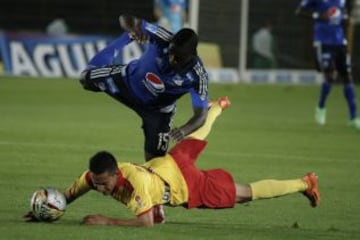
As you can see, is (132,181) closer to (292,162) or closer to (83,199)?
(83,199)

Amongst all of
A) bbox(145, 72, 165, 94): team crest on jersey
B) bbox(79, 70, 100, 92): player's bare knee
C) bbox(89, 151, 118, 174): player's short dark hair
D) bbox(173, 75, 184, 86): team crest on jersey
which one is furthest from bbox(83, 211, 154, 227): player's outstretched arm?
bbox(79, 70, 100, 92): player's bare knee

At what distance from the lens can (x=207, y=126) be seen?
1120 cm

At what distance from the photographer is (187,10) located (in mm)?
30734

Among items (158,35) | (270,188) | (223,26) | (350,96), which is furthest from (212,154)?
(223,26)

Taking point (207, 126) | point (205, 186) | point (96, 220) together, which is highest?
point (207, 126)

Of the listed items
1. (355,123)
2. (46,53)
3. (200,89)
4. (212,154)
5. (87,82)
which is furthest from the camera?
(46,53)

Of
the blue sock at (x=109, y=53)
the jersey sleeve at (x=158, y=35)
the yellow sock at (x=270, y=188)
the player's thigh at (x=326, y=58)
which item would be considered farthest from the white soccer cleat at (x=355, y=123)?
the yellow sock at (x=270, y=188)

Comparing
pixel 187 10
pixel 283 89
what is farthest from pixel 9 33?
pixel 283 89

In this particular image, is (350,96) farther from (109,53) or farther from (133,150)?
(109,53)

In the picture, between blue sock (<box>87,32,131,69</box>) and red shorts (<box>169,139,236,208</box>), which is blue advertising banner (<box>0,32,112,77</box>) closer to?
blue sock (<box>87,32,131,69</box>)

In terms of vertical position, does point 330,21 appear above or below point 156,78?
below

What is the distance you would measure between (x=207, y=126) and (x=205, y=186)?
122 centimetres

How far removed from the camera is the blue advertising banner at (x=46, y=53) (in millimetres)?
28656

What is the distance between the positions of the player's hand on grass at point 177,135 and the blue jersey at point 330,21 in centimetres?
1042
